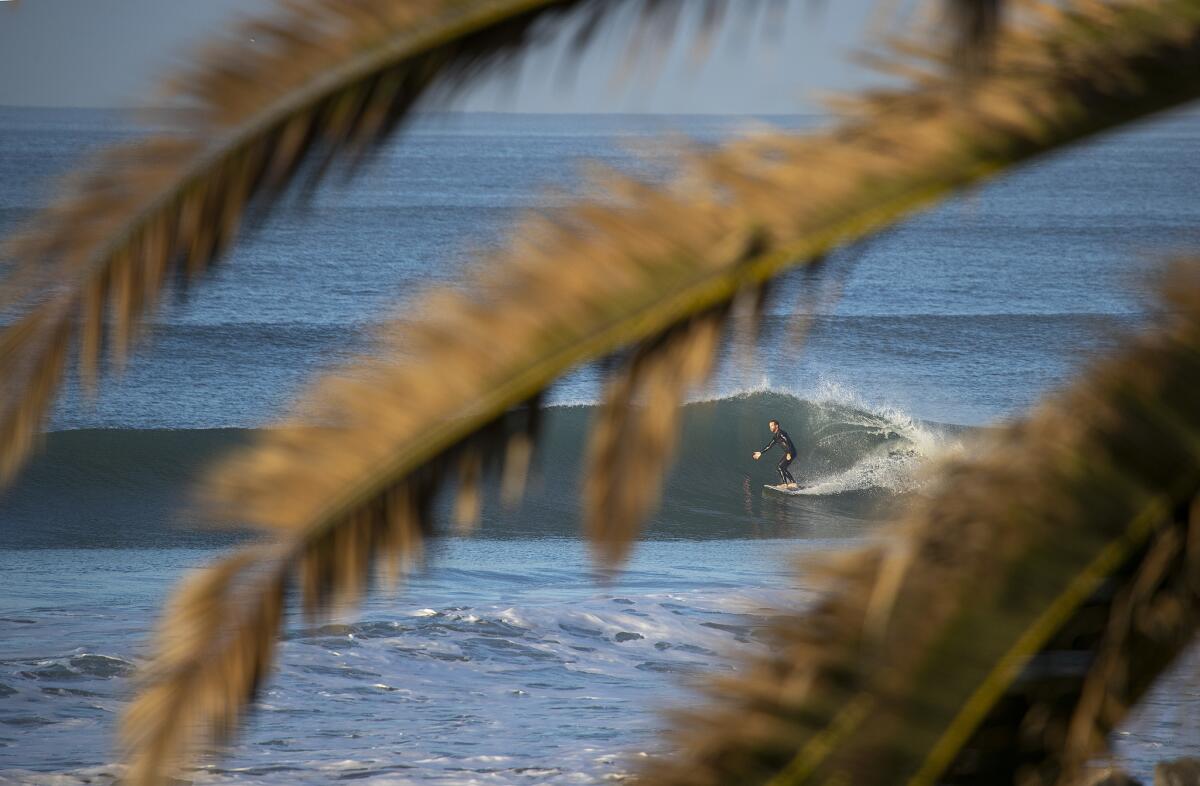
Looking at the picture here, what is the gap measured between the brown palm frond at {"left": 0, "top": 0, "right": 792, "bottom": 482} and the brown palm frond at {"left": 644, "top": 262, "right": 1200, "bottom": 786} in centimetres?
76

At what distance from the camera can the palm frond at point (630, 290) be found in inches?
→ 64.0

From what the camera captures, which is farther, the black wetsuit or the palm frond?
the black wetsuit

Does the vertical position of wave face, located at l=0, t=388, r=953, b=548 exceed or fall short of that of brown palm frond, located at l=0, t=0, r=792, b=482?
it falls short

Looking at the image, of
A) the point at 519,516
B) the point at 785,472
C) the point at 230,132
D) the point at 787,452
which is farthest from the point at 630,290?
the point at 785,472

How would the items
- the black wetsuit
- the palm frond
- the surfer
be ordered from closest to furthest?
the palm frond < the surfer < the black wetsuit

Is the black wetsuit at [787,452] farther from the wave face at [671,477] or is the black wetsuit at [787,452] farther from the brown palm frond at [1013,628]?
the brown palm frond at [1013,628]

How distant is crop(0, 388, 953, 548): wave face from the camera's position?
17.3 m

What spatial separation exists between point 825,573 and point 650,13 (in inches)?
29.2

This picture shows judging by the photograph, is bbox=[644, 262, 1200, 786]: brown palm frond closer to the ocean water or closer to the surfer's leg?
the ocean water

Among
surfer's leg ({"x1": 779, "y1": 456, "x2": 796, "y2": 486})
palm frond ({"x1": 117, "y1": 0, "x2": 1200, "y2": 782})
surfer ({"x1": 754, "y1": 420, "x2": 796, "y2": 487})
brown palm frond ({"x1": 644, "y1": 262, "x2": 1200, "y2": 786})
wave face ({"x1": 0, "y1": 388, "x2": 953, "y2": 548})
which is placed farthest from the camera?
surfer's leg ({"x1": 779, "y1": 456, "x2": 796, "y2": 486})


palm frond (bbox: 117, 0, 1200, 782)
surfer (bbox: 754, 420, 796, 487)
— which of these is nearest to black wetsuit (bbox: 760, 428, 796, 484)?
surfer (bbox: 754, 420, 796, 487)

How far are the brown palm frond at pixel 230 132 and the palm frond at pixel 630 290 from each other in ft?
0.83

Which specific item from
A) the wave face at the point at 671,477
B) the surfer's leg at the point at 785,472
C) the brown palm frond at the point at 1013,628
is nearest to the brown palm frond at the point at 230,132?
the brown palm frond at the point at 1013,628

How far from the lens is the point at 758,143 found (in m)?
1.75
